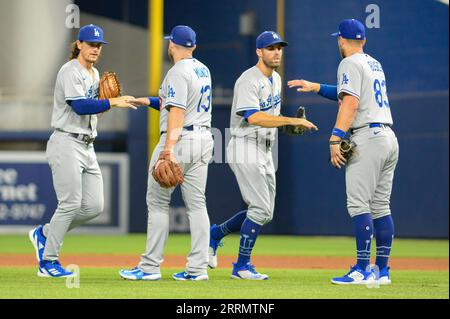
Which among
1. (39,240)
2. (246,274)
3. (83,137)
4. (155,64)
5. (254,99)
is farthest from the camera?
(155,64)

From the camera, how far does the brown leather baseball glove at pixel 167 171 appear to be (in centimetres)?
650

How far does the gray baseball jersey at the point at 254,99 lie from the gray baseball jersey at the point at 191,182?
289mm

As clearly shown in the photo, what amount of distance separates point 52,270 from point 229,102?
28.5 feet

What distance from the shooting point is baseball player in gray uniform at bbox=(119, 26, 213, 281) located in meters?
6.71

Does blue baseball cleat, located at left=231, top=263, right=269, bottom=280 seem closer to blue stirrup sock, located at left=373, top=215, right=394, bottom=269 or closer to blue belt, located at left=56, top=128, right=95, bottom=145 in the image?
blue stirrup sock, located at left=373, top=215, right=394, bottom=269

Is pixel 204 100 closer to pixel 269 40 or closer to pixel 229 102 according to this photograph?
pixel 269 40

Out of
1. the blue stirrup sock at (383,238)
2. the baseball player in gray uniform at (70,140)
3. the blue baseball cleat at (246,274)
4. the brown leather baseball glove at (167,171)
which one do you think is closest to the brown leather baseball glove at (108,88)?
the baseball player in gray uniform at (70,140)

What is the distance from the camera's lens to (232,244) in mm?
13008

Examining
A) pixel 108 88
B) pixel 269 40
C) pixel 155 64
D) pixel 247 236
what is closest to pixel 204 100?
pixel 269 40

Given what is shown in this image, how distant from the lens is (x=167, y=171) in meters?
6.51

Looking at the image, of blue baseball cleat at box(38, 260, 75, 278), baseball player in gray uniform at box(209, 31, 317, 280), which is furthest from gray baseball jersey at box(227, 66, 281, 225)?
blue baseball cleat at box(38, 260, 75, 278)

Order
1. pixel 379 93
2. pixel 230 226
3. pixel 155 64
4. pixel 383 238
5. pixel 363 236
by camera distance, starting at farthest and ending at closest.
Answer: pixel 155 64, pixel 230 226, pixel 383 238, pixel 379 93, pixel 363 236

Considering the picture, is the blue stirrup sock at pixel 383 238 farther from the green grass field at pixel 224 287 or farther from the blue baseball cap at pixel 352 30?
the blue baseball cap at pixel 352 30

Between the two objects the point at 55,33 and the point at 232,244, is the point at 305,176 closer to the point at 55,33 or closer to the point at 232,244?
the point at 232,244
